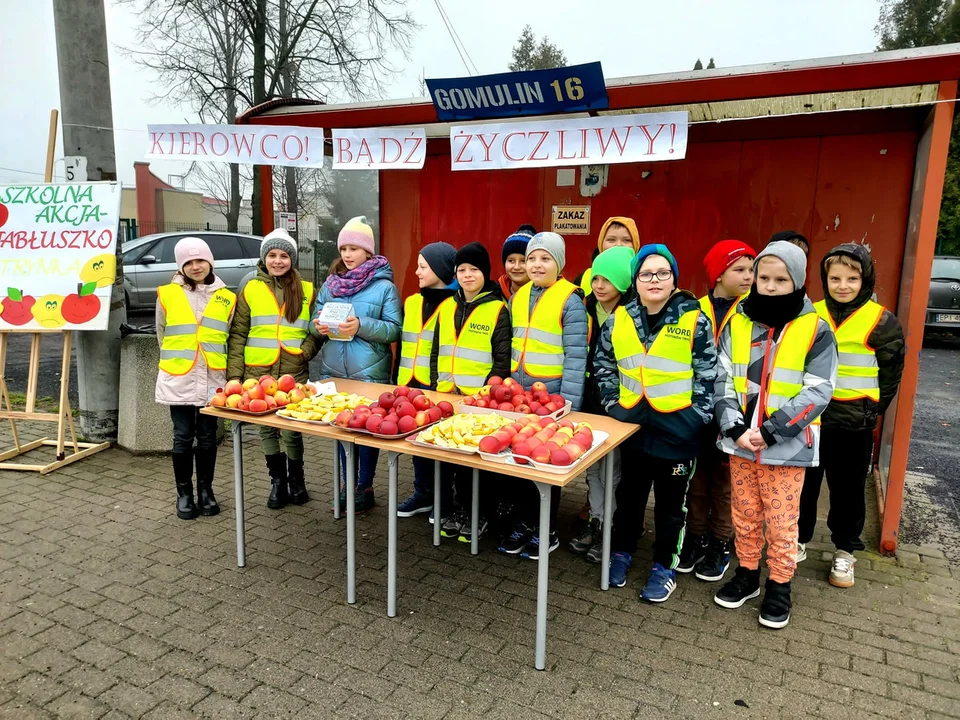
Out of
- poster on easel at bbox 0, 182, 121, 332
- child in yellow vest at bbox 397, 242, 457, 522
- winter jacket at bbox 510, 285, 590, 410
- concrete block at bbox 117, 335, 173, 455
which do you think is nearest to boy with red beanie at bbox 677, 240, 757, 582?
winter jacket at bbox 510, 285, 590, 410

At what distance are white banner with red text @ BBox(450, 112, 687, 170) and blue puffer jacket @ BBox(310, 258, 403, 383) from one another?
1091mm

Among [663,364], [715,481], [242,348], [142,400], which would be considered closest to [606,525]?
[715,481]

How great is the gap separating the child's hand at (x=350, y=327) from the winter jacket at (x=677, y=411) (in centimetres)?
168

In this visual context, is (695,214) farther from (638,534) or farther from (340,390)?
(340,390)

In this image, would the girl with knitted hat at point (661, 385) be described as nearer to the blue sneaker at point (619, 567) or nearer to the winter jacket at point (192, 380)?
the blue sneaker at point (619, 567)

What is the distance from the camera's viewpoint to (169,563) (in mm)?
3797

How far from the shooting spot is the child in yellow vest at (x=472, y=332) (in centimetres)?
389

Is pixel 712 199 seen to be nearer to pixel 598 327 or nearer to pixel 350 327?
pixel 598 327

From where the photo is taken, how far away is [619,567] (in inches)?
145

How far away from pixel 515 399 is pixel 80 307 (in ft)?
12.8

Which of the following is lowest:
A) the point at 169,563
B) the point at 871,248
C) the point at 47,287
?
the point at 169,563

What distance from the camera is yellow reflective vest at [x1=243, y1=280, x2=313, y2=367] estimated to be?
169 inches

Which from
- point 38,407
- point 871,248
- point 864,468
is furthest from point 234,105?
point 864,468

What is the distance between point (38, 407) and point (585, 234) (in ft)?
19.7
